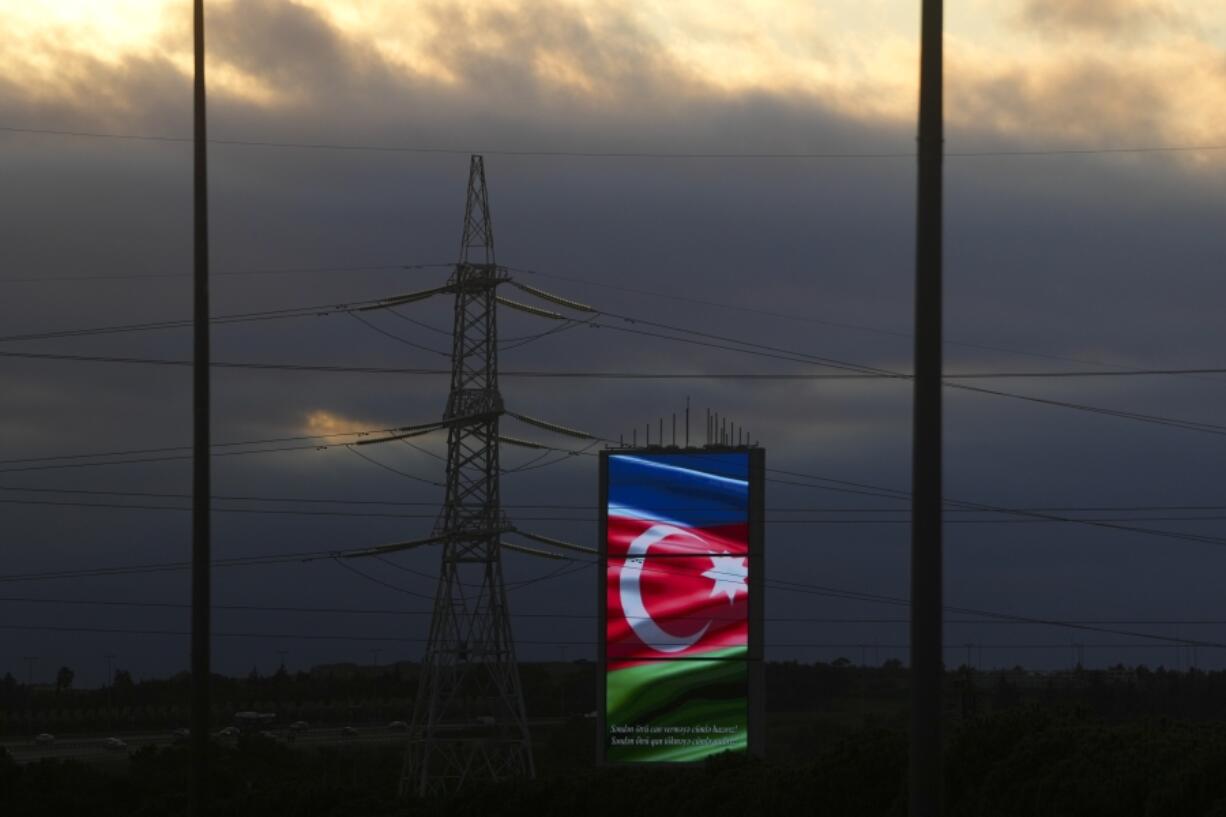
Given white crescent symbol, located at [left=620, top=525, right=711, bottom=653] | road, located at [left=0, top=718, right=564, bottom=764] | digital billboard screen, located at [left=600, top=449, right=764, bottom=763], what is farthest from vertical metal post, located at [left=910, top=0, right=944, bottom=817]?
road, located at [left=0, top=718, right=564, bottom=764]

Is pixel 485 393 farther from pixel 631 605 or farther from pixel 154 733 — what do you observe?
pixel 154 733

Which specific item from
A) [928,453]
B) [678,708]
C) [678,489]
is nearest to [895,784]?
[678,708]

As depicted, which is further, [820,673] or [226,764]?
[820,673]

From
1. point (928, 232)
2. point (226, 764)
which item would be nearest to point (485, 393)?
point (226, 764)

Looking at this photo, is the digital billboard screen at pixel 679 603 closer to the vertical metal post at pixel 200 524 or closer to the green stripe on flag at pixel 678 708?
the green stripe on flag at pixel 678 708

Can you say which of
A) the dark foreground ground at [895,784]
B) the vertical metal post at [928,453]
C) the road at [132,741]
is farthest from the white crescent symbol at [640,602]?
the road at [132,741]

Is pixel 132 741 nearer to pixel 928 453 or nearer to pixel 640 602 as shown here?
pixel 640 602
